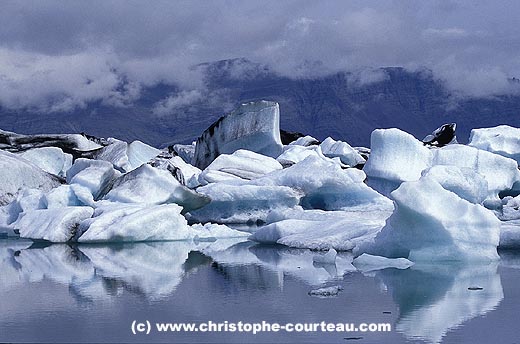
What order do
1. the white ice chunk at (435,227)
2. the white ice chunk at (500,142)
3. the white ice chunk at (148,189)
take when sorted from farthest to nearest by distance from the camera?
the white ice chunk at (500,142) < the white ice chunk at (148,189) < the white ice chunk at (435,227)

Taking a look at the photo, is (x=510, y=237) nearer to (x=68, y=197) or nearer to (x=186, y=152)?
(x=68, y=197)

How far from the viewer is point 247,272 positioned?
812cm

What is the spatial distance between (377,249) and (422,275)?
3.51ft

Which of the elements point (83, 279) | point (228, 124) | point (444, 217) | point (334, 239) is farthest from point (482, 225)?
point (228, 124)

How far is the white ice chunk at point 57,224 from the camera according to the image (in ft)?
37.2

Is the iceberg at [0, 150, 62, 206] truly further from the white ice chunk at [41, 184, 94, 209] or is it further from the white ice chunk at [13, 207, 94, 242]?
the white ice chunk at [13, 207, 94, 242]

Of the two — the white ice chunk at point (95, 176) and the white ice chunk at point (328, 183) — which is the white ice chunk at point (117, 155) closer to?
the white ice chunk at point (95, 176)

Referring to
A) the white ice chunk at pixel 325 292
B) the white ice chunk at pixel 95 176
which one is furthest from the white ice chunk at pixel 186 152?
the white ice chunk at pixel 325 292

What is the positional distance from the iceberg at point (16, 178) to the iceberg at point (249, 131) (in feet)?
20.2

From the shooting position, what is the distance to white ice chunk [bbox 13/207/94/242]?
446 inches

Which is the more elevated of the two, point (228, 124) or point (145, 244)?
point (228, 124)

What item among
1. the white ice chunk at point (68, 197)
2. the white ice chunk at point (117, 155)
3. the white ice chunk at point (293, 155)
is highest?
the white ice chunk at point (117, 155)

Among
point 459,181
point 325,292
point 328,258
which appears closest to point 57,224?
point 328,258

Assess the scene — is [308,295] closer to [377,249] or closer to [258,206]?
[377,249]
